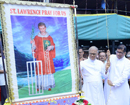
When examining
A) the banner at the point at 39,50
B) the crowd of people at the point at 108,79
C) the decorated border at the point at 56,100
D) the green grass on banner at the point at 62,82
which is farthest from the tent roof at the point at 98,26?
the decorated border at the point at 56,100

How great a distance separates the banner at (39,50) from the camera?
2.14m

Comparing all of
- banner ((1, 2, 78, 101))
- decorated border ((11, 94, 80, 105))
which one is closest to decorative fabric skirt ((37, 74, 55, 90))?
banner ((1, 2, 78, 101))

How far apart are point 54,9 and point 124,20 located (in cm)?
308

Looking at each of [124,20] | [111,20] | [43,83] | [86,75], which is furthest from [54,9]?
[124,20]

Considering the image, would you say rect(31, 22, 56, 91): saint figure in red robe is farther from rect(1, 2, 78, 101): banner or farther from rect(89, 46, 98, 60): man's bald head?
rect(89, 46, 98, 60): man's bald head

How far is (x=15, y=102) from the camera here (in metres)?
2.15

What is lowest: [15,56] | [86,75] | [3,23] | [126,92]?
[126,92]

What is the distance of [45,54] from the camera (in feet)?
7.63

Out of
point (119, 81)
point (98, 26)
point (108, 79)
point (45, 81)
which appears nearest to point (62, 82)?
point (45, 81)

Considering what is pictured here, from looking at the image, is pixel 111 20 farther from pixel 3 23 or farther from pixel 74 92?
pixel 3 23

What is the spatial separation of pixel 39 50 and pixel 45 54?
0.11 m

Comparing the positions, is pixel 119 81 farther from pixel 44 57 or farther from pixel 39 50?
pixel 39 50

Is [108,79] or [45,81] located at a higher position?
[45,81]

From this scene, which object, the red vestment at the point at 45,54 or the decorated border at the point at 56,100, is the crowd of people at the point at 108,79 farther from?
the red vestment at the point at 45,54
